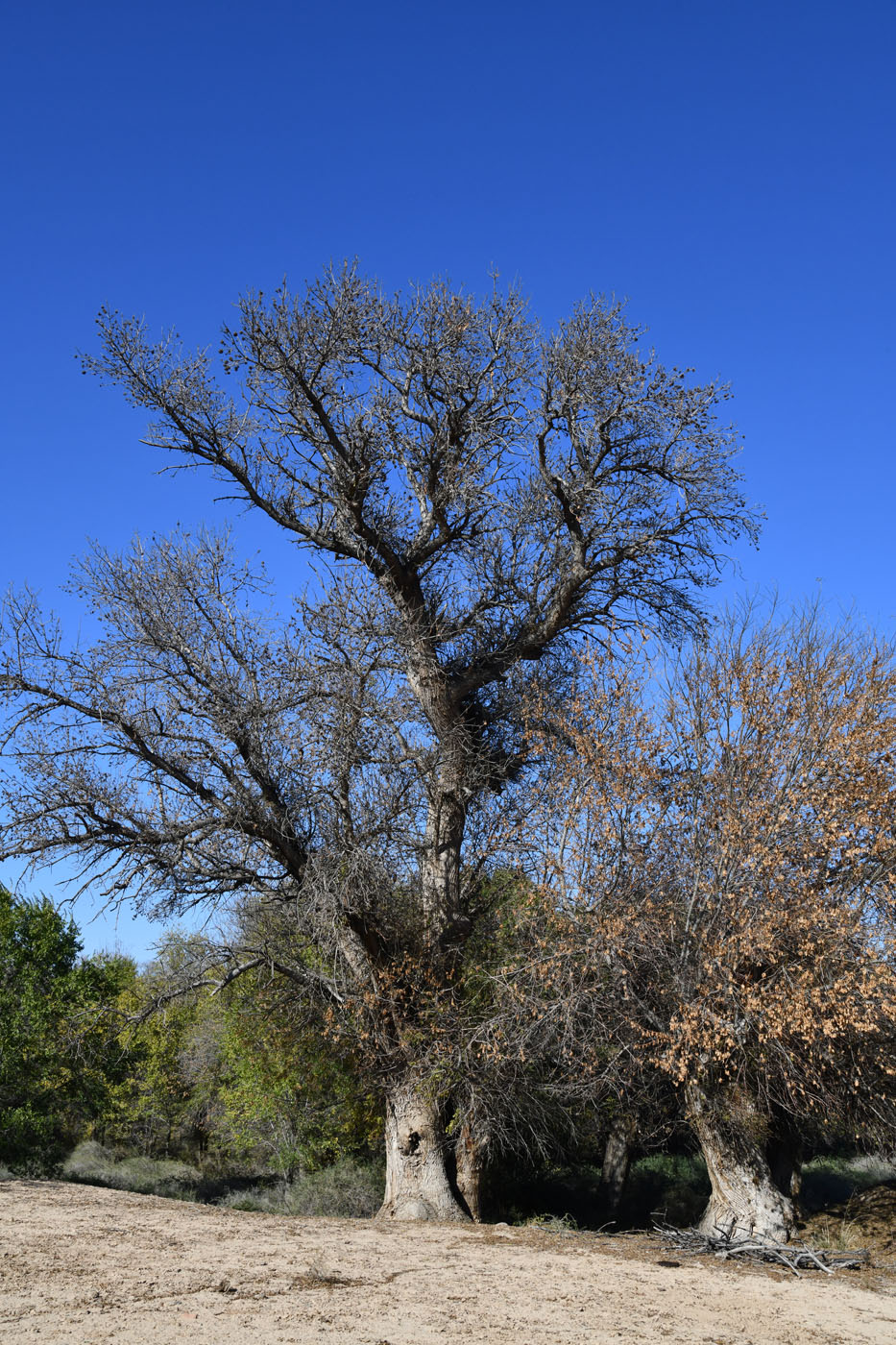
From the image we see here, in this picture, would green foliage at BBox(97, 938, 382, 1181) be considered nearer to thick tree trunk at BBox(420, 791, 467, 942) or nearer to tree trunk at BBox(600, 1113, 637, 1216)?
thick tree trunk at BBox(420, 791, 467, 942)

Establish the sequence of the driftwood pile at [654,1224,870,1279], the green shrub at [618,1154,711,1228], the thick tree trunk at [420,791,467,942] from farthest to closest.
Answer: the green shrub at [618,1154,711,1228], the thick tree trunk at [420,791,467,942], the driftwood pile at [654,1224,870,1279]

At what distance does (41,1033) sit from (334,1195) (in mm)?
6578

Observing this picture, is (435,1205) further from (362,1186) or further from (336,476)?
(336,476)

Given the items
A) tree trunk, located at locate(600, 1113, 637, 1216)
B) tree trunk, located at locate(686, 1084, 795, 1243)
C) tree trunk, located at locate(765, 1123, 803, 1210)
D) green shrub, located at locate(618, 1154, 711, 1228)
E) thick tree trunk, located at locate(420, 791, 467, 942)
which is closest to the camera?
tree trunk, located at locate(686, 1084, 795, 1243)

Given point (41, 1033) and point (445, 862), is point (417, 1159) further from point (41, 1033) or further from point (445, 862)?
point (41, 1033)

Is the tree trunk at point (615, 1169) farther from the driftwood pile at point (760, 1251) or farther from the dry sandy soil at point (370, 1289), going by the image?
the dry sandy soil at point (370, 1289)

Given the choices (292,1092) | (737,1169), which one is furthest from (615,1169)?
(737,1169)

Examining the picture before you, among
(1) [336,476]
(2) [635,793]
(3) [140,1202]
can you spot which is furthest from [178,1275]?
(1) [336,476]

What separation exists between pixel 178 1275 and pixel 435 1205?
6.49m

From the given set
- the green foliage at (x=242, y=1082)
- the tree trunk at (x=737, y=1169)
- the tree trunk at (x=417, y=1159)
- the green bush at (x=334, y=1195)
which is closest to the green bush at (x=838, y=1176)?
the green bush at (x=334, y=1195)

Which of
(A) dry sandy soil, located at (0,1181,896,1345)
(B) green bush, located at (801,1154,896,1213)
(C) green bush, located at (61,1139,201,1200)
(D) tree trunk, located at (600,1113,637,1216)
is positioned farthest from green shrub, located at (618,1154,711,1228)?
(C) green bush, located at (61,1139,201,1200)

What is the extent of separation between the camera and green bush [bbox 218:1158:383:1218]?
1814 cm

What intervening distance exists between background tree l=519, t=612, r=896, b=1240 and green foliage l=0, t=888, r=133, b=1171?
10174 mm

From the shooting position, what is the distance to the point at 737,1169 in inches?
494
